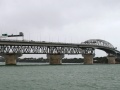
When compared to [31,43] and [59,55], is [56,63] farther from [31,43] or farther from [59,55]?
[31,43]

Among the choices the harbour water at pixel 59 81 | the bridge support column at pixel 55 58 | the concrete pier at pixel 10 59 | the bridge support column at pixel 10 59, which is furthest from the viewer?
the bridge support column at pixel 55 58

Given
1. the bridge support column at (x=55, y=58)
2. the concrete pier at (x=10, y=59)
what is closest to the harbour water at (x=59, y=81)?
the concrete pier at (x=10, y=59)

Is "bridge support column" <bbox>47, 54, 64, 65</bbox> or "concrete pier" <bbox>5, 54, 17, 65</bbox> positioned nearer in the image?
"concrete pier" <bbox>5, 54, 17, 65</bbox>

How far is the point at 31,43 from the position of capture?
170 m

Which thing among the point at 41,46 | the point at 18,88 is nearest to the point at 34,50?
the point at 41,46

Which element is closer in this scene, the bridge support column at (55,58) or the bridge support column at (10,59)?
the bridge support column at (10,59)

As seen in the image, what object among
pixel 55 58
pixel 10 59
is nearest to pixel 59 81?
pixel 10 59

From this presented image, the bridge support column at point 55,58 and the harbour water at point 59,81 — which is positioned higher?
the bridge support column at point 55,58

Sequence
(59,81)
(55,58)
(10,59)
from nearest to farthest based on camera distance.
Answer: (59,81), (10,59), (55,58)

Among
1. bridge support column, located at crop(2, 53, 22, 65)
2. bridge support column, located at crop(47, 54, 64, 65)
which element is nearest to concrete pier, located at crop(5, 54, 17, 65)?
bridge support column, located at crop(2, 53, 22, 65)

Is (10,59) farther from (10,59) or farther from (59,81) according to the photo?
(59,81)

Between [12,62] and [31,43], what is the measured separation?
15583 mm

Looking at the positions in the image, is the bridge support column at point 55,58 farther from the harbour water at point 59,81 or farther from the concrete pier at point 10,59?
the harbour water at point 59,81

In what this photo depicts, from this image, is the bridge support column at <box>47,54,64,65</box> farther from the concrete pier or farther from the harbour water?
the harbour water
